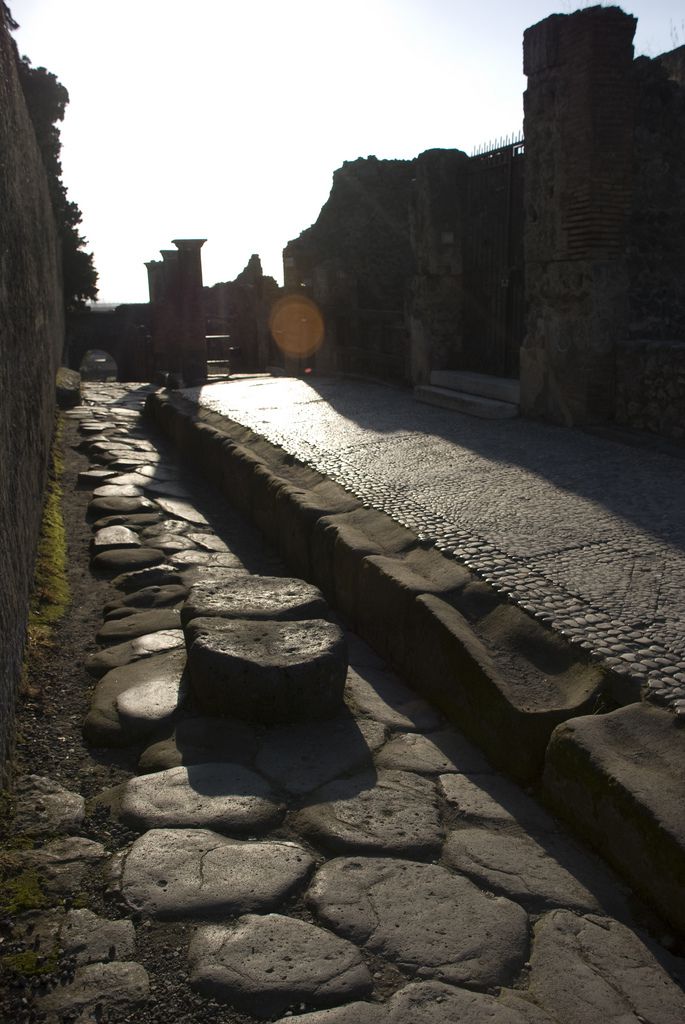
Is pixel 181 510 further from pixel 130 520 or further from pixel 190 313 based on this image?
pixel 190 313

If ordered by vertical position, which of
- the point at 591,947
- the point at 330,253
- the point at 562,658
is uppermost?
the point at 330,253

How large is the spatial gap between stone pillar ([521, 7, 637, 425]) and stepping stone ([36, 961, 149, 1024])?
5.98 m

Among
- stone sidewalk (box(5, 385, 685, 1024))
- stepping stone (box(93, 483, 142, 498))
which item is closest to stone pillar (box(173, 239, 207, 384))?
stepping stone (box(93, 483, 142, 498))

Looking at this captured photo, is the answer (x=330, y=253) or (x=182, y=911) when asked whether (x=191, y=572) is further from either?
(x=330, y=253)

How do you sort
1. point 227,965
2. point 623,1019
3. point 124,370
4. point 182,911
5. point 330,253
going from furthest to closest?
point 124,370, point 330,253, point 182,911, point 227,965, point 623,1019

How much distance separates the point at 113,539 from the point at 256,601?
1935mm

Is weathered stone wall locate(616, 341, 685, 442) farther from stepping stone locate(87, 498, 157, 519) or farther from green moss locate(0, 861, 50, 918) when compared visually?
green moss locate(0, 861, 50, 918)

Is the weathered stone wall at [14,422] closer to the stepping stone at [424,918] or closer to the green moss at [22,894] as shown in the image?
the green moss at [22,894]

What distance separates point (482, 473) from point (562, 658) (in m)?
2.75

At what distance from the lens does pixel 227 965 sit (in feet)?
5.97

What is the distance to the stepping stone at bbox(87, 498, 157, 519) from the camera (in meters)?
5.87

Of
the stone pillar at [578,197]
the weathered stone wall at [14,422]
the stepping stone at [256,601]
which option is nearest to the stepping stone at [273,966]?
the weathered stone wall at [14,422]

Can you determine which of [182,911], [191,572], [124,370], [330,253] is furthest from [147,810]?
[124,370]

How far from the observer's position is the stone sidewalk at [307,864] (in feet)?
5.78
